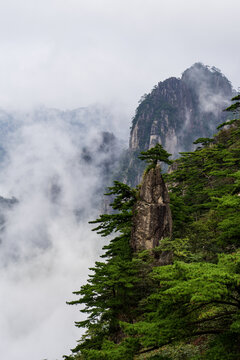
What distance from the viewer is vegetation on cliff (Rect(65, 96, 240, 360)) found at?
6133 mm

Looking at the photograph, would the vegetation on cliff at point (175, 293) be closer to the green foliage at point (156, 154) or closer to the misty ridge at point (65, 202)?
the green foliage at point (156, 154)

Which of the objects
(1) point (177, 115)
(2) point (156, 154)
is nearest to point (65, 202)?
(1) point (177, 115)

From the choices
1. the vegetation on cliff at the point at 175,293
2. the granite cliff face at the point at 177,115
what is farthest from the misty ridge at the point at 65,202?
the vegetation on cliff at the point at 175,293

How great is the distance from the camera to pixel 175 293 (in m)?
5.85

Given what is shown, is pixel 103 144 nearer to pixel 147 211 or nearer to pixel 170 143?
pixel 170 143

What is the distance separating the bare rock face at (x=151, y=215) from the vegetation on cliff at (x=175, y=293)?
0.95 m

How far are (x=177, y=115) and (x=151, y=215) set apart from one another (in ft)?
455

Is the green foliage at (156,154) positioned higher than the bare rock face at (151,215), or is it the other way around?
the green foliage at (156,154)

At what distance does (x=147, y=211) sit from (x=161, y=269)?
12946 millimetres

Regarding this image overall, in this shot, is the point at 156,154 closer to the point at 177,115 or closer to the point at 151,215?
the point at 151,215

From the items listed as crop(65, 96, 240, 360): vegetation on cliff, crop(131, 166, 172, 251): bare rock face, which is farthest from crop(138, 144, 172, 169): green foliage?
crop(65, 96, 240, 360): vegetation on cliff

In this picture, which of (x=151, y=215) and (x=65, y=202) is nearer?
(x=151, y=215)

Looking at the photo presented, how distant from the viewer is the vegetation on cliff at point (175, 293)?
613 centimetres

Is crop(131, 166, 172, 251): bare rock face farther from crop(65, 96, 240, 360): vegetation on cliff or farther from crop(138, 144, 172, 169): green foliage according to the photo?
crop(138, 144, 172, 169): green foliage
